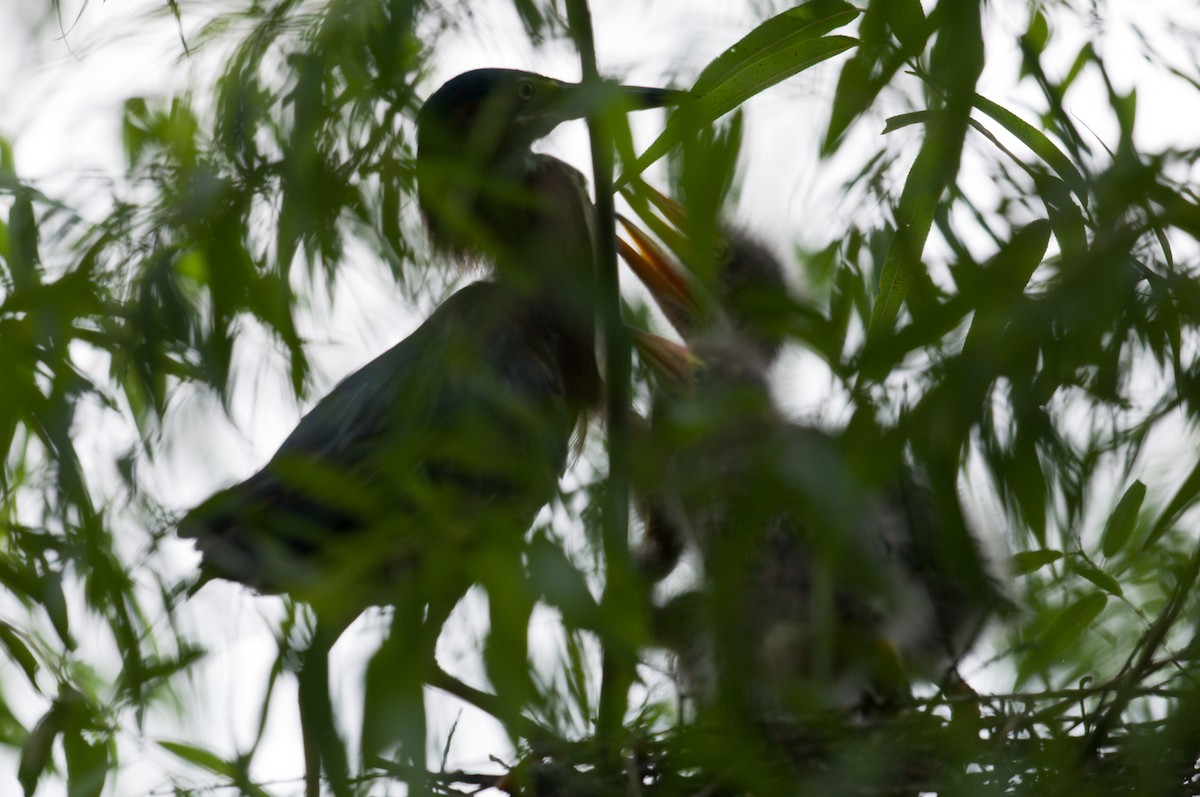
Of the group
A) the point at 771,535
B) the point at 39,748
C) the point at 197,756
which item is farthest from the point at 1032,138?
the point at 39,748

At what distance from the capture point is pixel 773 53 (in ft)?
3.32

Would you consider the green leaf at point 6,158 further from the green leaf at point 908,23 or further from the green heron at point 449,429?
the green leaf at point 908,23

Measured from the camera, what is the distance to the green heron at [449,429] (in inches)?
34.3

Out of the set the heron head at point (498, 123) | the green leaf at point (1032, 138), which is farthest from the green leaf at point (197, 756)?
the green leaf at point (1032, 138)

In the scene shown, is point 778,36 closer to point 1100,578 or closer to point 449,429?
point 449,429

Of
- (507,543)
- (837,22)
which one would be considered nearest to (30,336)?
(507,543)

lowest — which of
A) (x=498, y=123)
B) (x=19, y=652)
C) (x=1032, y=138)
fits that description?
(x=19, y=652)

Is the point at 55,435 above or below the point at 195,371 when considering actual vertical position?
below

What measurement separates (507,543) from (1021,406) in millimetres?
330

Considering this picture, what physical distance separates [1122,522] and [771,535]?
621 millimetres

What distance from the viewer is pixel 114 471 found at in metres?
1.38

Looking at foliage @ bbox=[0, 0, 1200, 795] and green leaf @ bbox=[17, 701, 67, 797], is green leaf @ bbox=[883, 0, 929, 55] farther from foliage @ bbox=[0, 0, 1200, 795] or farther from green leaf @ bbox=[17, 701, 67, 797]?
green leaf @ bbox=[17, 701, 67, 797]

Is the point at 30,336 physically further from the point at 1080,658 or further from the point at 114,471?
the point at 1080,658

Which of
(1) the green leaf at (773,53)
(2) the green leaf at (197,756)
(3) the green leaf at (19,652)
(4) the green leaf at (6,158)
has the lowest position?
(2) the green leaf at (197,756)
